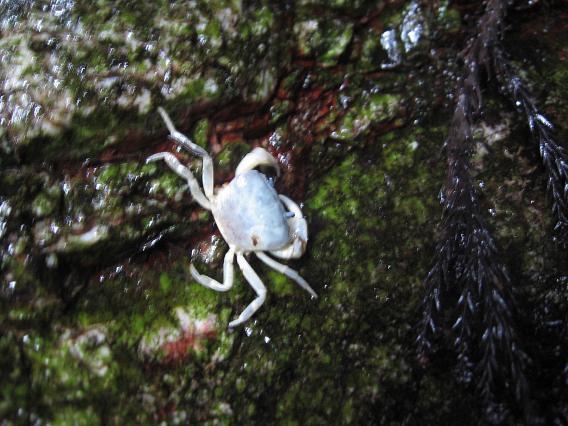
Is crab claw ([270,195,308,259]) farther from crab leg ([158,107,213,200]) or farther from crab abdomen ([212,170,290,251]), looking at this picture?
crab leg ([158,107,213,200])

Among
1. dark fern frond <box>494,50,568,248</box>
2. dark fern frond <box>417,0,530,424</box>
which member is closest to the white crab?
dark fern frond <box>417,0,530,424</box>

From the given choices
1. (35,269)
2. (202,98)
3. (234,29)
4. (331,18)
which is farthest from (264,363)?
(331,18)

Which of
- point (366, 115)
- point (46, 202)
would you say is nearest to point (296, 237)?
point (366, 115)

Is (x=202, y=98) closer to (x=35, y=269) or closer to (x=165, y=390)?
(x=35, y=269)

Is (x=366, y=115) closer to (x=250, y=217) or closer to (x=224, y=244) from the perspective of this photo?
(x=250, y=217)

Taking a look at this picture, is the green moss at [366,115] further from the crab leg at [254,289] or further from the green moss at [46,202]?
the green moss at [46,202]

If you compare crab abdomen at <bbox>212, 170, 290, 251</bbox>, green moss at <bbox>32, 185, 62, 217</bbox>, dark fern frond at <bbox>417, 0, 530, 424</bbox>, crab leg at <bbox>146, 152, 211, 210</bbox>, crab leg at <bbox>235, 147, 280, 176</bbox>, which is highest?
green moss at <bbox>32, 185, 62, 217</bbox>

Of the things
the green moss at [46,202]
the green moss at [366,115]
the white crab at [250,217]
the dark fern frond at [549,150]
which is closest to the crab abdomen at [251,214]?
the white crab at [250,217]
